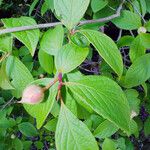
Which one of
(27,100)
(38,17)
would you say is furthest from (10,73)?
(38,17)

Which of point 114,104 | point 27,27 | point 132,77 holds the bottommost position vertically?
point 132,77

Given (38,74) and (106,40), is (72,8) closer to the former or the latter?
(106,40)

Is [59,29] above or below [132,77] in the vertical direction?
above

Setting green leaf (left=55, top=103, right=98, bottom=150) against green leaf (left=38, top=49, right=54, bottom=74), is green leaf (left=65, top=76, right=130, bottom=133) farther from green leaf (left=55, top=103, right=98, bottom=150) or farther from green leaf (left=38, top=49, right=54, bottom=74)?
green leaf (left=38, top=49, right=54, bottom=74)

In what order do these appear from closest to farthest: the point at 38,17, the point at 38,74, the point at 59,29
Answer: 1. the point at 59,29
2. the point at 38,74
3. the point at 38,17

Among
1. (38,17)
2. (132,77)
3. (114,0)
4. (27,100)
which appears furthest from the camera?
(38,17)

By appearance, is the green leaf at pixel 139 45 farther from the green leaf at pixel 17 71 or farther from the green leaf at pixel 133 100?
the green leaf at pixel 17 71

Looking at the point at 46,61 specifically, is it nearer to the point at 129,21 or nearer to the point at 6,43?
the point at 6,43

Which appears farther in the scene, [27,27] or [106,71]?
[106,71]
